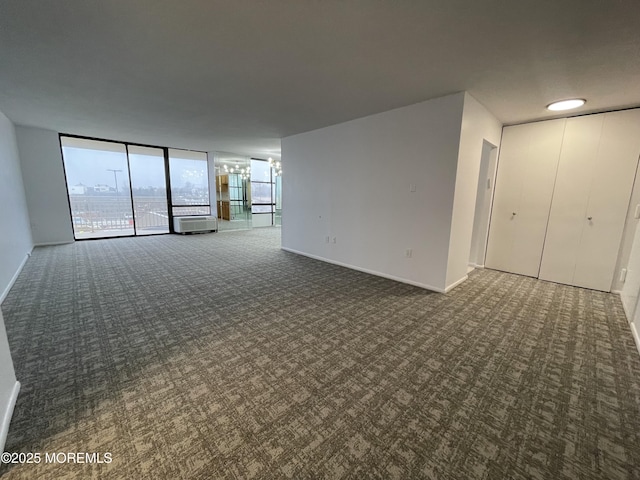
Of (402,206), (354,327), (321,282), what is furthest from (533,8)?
(321,282)

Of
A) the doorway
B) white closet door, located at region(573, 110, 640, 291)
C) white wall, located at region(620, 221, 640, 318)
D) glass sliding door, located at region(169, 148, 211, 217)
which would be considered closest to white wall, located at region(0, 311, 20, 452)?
white wall, located at region(620, 221, 640, 318)

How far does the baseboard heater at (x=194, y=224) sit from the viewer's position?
7.89 meters

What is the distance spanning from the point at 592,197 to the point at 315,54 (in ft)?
14.0

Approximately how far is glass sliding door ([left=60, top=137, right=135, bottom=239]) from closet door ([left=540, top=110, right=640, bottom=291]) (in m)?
9.76

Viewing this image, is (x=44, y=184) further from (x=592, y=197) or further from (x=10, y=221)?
(x=592, y=197)

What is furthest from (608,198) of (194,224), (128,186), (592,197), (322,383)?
(128,186)

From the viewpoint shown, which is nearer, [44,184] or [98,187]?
[44,184]

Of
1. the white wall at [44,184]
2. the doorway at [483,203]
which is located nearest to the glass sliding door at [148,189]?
the white wall at [44,184]

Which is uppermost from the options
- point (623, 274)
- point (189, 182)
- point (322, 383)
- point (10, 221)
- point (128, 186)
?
point (189, 182)

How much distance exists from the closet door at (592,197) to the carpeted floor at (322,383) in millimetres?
538

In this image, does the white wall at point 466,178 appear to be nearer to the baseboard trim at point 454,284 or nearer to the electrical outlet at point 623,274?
the baseboard trim at point 454,284

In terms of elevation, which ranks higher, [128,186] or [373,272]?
[128,186]

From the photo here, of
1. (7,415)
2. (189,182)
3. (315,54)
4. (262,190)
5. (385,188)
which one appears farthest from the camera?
(262,190)

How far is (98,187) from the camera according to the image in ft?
22.5
